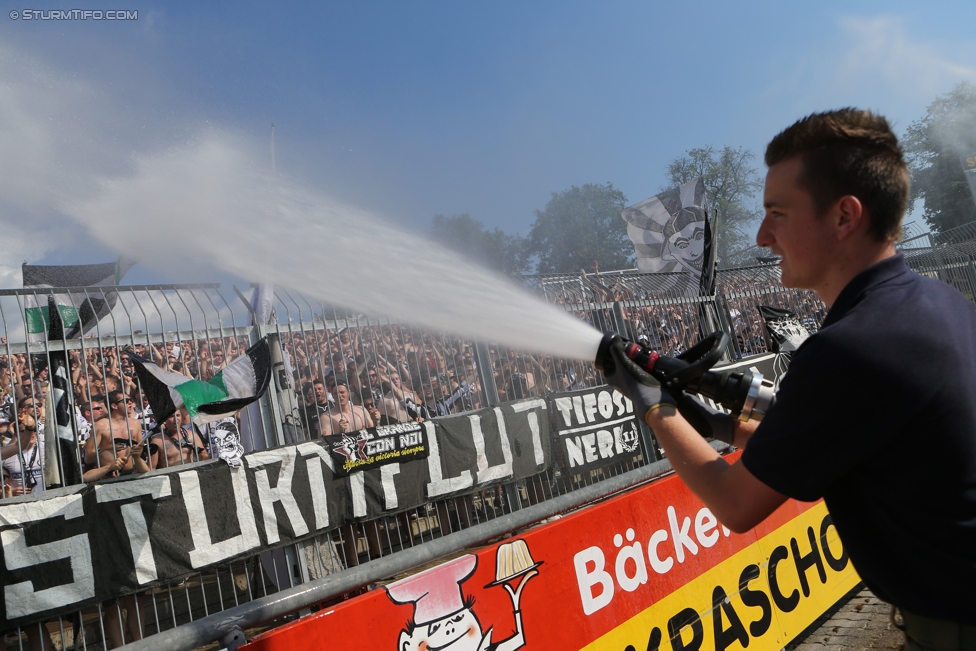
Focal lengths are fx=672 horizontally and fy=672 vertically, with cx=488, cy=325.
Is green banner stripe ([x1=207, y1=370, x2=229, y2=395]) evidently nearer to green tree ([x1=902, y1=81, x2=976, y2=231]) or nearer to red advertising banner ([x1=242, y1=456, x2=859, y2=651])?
red advertising banner ([x1=242, y1=456, x2=859, y2=651])

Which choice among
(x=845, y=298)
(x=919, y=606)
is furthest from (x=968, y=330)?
(x=919, y=606)

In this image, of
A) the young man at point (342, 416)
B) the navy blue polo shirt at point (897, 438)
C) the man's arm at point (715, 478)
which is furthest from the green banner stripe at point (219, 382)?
the navy blue polo shirt at point (897, 438)

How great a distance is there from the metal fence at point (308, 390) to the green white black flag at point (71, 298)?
0.03 metres

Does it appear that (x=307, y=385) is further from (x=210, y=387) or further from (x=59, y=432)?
(x=59, y=432)

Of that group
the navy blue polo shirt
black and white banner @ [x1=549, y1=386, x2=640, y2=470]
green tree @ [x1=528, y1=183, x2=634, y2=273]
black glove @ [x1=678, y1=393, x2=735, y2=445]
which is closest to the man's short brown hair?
the navy blue polo shirt

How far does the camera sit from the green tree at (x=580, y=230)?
74.1 meters

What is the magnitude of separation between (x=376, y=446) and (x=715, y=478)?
3.14 m

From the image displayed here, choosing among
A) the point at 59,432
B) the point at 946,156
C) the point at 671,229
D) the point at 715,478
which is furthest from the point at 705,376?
the point at 946,156

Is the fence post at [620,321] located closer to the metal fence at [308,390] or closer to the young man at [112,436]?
the metal fence at [308,390]

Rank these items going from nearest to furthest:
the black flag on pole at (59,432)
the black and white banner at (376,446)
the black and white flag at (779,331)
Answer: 1. the black flag on pole at (59,432)
2. the black and white banner at (376,446)
3. the black and white flag at (779,331)

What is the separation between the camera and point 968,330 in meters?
1.71

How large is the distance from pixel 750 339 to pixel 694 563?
5441 mm

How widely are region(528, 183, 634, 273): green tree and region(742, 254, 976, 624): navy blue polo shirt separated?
7159 centimetres

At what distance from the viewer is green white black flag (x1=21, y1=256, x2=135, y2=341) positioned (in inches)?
156
